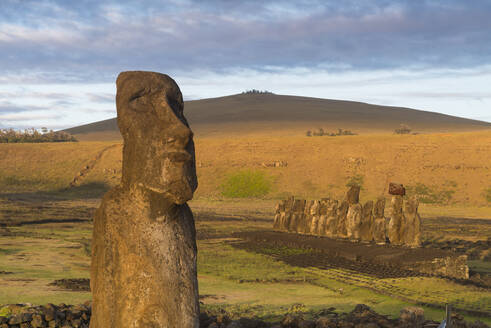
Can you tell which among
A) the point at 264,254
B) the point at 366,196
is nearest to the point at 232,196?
the point at 366,196

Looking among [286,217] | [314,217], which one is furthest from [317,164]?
[314,217]

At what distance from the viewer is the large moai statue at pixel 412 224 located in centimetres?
1912

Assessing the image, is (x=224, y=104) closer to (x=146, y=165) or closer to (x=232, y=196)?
(x=232, y=196)

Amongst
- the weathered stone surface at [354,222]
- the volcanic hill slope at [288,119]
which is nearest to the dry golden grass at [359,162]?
the weathered stone surface at [354,222]

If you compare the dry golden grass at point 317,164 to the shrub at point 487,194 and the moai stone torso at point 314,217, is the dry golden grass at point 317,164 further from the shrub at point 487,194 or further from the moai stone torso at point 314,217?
the moai stone torso at point 314,217

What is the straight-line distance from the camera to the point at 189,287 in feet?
16.4

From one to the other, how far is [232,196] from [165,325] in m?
42.8

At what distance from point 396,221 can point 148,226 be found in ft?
51.8

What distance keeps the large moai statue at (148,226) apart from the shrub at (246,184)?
42548mm

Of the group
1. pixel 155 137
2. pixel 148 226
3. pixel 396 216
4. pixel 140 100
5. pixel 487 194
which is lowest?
pixel 487 194

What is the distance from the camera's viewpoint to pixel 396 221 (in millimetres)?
19641

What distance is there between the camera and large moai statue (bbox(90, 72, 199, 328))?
4824 mm

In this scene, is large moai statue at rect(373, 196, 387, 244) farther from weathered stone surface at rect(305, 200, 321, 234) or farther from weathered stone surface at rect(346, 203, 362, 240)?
weathered stone surface at rect(305, 200, 321, 234)

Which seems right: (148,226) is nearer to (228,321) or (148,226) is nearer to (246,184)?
(228,321)
